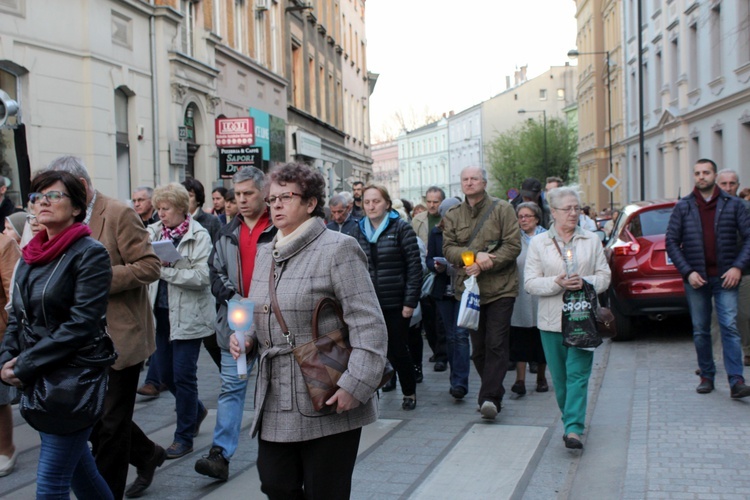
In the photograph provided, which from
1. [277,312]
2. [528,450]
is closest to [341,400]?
[277,312]

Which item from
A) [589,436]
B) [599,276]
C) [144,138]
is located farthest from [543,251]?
[144,138]

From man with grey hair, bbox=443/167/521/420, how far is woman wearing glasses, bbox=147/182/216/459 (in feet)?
7.15

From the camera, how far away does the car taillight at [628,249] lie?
11.4 m

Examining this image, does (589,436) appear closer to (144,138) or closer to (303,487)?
(303,487)

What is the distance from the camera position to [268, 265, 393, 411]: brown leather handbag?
3.47m

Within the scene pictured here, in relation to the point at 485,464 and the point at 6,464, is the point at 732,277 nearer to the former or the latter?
the point at 485,464

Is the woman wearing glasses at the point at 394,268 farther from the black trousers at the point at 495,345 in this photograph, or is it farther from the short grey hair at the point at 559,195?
the short grey hair at the point at 559,195

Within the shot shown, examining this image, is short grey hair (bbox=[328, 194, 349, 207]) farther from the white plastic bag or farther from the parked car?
the parked car

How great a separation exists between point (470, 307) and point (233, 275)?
220 centimetres

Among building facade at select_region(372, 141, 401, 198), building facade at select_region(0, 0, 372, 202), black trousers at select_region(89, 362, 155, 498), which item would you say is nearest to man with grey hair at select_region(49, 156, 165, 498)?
black trousers at select_region(89, 362, 155, 498)

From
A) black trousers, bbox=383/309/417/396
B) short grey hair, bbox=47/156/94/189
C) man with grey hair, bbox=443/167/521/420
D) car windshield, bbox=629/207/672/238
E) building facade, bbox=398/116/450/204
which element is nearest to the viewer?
short grey hair, bbox=47/156/94/189

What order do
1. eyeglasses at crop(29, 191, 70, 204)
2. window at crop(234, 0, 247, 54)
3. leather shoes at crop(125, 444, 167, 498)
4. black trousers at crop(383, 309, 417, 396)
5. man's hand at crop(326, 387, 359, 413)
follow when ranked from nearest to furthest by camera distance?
1. man's hand at crop(326, 387, 359, 413)
2. eyeglasses at crop(29, 191, 70, 204)
3. leather shoes at crop(125, 444, 167, 498)
4. black trousers at crop(383, 309, 417, 396)
5. window at crop(234, 0, 247, 54)

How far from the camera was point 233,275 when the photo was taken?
5785mm

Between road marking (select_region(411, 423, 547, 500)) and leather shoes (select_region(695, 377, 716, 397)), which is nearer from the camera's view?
road marking (select_region(411, 423, 547, 500))
